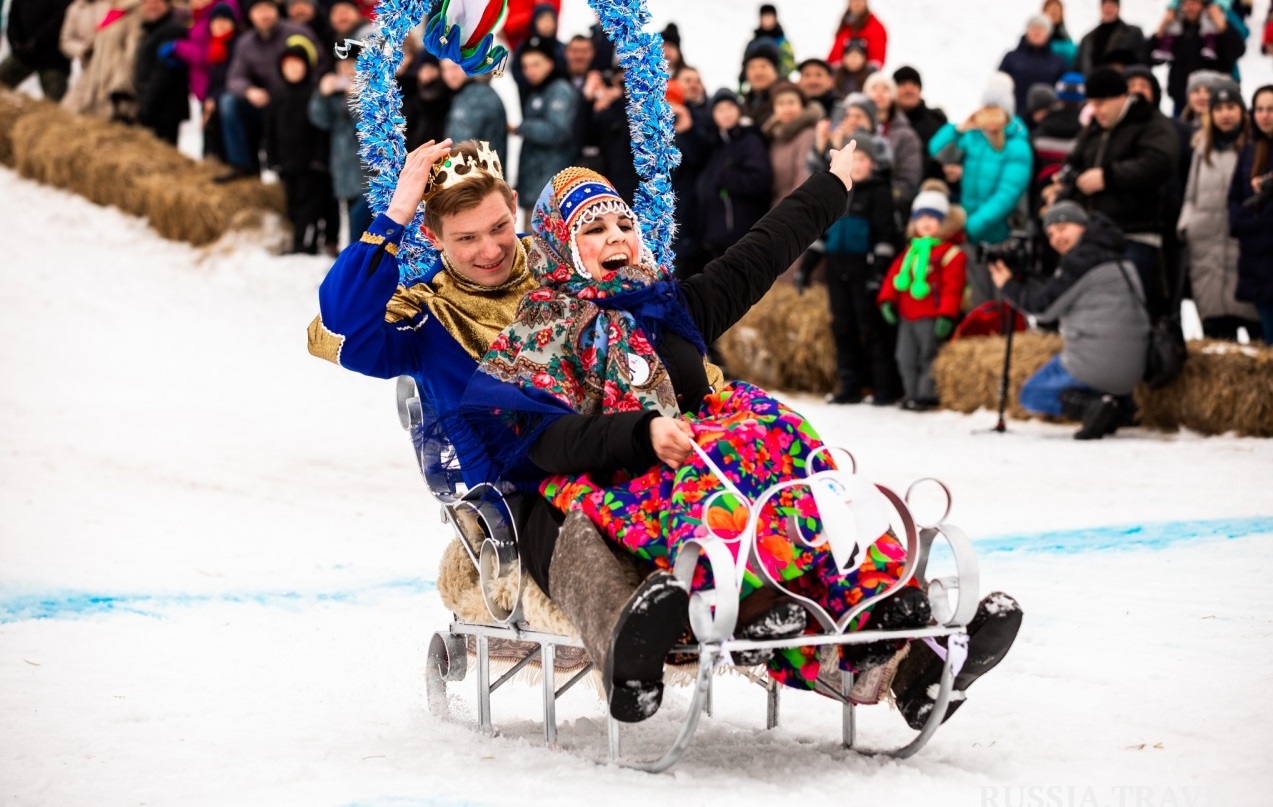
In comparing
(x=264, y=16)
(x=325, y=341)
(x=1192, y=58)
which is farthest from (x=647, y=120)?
(x=264, y=16)

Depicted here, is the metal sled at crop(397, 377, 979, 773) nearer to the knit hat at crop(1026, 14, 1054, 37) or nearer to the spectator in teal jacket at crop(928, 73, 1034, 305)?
the spectator in teal jacket at crop(928, 73, 1034, 305)

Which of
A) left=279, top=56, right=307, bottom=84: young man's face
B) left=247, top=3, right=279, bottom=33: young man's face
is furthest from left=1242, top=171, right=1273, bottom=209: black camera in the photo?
left=247, top=3, right=279, bottom=33: young man's face

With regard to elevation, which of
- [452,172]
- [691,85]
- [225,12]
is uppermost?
[225,12]

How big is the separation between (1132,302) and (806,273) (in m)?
3.16

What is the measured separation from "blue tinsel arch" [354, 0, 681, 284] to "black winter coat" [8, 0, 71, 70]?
47.1 feet

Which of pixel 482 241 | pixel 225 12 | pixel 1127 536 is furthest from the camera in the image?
pixel 225 12

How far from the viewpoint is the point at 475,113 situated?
11461 mm

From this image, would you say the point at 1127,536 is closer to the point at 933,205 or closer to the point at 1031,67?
the point at 933,205

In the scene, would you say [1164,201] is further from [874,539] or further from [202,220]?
[202,220]

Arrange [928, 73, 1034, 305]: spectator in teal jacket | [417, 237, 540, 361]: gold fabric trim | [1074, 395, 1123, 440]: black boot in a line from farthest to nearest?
[928, 73, 1034, 305]: spectator in teal jacket < [1074, 395, 1123, 440]: black boot < [417, 237, 540, 361]: gold fabric trim

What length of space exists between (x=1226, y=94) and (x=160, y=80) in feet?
35.3

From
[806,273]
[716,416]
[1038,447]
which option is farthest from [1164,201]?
[716,416]

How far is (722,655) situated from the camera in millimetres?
3029

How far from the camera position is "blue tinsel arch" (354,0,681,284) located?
418 centimetres
